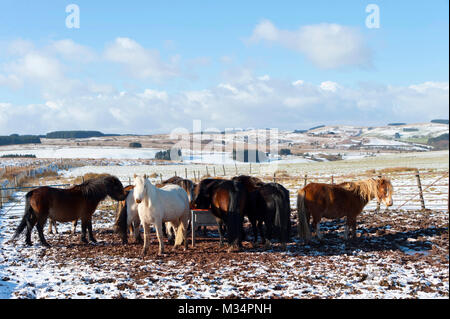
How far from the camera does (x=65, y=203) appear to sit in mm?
8531

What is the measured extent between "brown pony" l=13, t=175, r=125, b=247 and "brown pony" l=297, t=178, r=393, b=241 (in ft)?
14.6

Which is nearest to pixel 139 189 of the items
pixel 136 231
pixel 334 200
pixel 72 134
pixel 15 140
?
pixel 136 231

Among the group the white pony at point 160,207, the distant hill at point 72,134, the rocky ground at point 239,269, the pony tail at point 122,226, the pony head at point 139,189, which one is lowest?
the rocky ground at point 239,269

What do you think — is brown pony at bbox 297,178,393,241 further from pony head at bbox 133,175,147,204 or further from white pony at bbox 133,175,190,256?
pony head at bbox 133,175,147,204

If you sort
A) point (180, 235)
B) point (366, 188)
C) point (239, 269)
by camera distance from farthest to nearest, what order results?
point (366, 188) < point (180, 235) < point (239, 269)

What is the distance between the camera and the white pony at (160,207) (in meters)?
7.26

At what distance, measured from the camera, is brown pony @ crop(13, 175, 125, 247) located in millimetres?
8305

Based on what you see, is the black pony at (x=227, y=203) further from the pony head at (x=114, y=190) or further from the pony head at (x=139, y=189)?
the pony head at (x=114, y=190)

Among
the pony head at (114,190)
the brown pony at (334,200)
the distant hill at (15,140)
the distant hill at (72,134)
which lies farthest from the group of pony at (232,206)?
the distant hill at (72,134)

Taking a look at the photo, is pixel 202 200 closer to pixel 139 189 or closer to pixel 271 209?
pixel 271 209

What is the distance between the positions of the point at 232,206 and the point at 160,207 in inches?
60.9

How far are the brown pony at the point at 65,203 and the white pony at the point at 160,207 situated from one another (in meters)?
1.65
